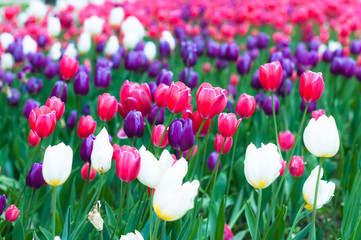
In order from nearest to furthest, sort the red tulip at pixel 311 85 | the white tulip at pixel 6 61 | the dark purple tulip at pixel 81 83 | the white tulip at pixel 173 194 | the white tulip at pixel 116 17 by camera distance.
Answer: the white tulip at pixel 173 194, the red tulip at pixel 311 85, the dark purple tulip at pixel 81 83, the white tulip at pixel 6 61, the white tulip at pixel 116 17

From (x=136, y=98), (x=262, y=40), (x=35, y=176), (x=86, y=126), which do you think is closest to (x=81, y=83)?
(x=86, y=126)

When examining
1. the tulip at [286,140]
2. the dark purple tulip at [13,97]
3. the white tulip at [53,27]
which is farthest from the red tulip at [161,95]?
the white tulip at [53,27]

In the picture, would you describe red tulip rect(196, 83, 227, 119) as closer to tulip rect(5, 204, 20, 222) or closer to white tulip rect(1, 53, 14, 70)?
tulip rect(5, 204, 20, 222)

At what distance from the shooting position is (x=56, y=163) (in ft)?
4.74

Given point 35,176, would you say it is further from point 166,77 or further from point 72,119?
point 72,119

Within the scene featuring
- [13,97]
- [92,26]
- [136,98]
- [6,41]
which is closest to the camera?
[136,98]

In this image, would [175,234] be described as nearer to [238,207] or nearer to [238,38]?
[238,207]

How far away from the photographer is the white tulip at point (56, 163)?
4.70 ft

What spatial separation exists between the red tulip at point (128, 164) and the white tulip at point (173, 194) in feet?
0.41

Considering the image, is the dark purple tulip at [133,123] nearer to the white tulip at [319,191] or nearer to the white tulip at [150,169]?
the white tulip at [150,169]

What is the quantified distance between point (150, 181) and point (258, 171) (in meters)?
0.31

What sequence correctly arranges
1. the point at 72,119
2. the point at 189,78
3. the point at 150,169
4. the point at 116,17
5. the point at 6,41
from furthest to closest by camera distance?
1. the point at 116,17
2. the point at 6,41
3. the point at 189,78
4. the point at 72,119
5. the point at 150,169

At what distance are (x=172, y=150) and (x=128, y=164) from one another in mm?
1035

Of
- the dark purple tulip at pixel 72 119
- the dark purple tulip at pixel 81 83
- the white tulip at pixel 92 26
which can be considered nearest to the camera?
the dark purple tulip at pixel 81 83
